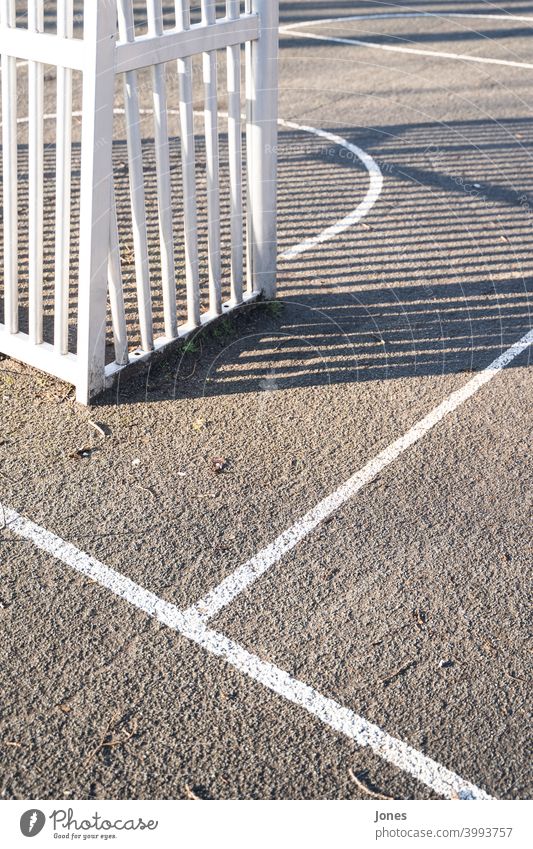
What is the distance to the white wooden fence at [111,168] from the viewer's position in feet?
15.7

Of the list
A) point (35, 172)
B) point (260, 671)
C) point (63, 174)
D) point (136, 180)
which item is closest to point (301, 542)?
point (260, 671)

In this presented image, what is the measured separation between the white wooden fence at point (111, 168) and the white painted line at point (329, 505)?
1.60 m

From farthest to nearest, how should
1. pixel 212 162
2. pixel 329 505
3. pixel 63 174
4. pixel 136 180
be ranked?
pixel 212 162
pixel 136 180
pixel 63 174
pixel 329 505

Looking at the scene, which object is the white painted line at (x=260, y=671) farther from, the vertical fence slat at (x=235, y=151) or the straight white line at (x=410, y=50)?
the straight white line at (x=410, y=50)

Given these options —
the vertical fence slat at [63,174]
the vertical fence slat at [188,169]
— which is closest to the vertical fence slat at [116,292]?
the vertical fence slat at [63,174]

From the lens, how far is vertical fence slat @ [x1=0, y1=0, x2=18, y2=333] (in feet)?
16.8

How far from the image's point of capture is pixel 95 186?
488 centimetres

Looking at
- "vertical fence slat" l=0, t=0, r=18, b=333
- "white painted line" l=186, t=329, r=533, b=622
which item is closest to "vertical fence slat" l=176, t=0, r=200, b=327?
"vertical fence slat" l=0, t=0, r=18, b=333

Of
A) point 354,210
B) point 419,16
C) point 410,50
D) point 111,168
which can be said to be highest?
point 111,168

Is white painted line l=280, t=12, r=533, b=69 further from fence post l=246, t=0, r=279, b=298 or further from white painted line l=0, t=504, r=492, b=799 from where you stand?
white painted line l=0, t=504, r=492, b=799

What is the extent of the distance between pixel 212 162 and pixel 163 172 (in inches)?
21.2

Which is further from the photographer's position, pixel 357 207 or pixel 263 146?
pixel 357 207

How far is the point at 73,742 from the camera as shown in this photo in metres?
3.43

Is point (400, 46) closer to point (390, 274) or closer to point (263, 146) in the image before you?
point (390, 274)
